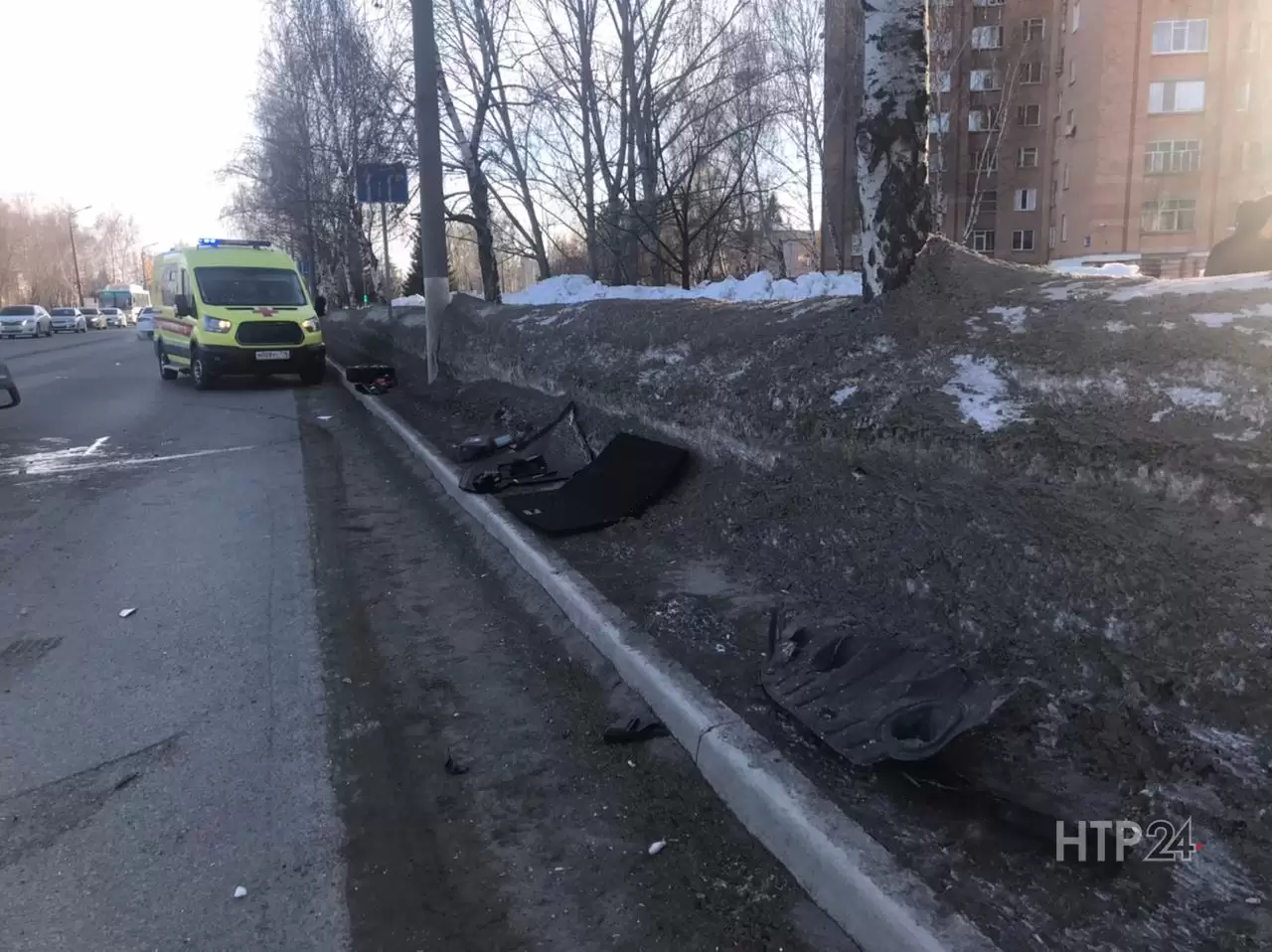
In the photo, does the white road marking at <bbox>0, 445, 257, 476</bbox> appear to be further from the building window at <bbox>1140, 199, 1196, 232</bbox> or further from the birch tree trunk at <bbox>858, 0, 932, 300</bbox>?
the building window at <bbox>1140, 199, 1196, 232</bbox>

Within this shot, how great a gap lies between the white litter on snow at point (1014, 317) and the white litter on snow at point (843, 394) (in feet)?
2.75

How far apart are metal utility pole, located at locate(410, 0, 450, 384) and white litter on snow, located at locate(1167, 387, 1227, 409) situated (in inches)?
472

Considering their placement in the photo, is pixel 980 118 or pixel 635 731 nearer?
pixel 635 731

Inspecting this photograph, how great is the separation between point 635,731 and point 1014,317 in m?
2.87

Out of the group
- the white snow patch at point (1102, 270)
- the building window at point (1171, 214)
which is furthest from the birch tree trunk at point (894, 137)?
the building window at point (1171, 214)

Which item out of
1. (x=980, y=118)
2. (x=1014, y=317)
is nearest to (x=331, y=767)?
(x=1014, y=317)

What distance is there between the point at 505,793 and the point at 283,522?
475 centimetres

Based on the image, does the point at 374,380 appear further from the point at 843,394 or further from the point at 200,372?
the point at 843,394

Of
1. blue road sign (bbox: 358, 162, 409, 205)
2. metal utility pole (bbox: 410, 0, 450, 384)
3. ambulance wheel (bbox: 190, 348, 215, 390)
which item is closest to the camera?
metal utility pole (bbox: 410, 0, 450, 384)

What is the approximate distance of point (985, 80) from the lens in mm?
39469

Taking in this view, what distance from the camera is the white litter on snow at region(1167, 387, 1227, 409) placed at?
347 centimetres

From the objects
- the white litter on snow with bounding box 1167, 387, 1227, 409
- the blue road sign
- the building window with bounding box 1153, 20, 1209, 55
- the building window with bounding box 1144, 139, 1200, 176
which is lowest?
the white litter on snow with bounding box 1167, 387, 1227, 409

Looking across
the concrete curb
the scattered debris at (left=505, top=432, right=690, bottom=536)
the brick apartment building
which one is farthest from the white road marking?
the brick apartment building

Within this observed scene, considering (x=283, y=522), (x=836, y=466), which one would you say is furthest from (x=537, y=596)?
(x=283, y=522)
